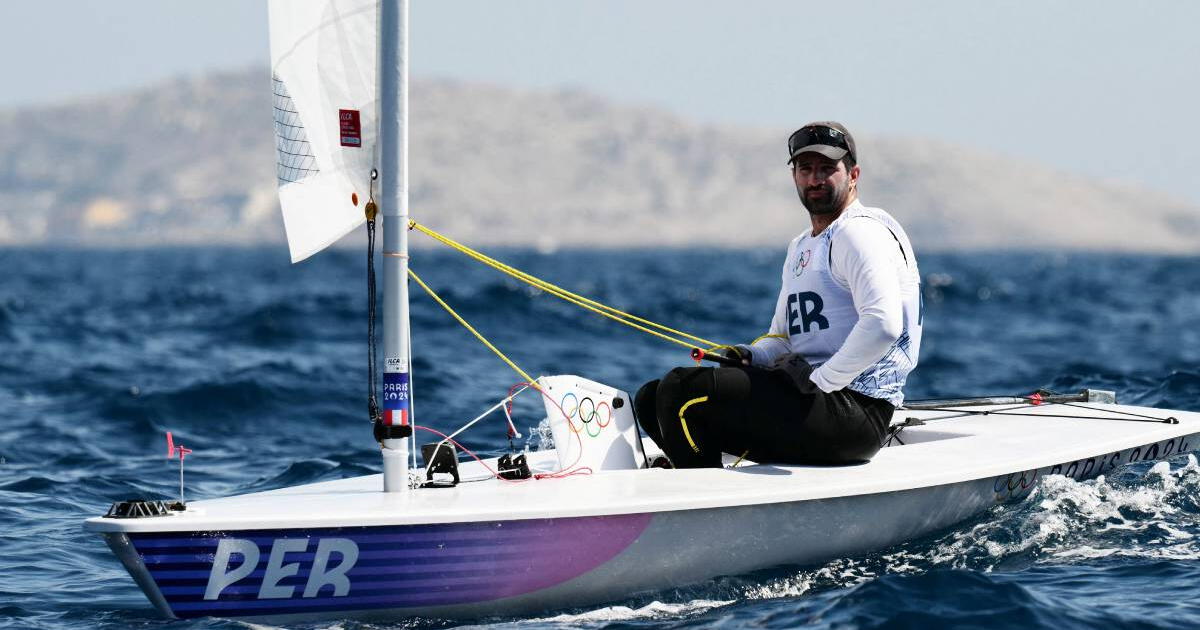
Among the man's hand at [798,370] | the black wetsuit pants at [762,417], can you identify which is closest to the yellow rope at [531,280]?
the black wetsuit pants at [762,417]

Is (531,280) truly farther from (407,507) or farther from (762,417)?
(407,507)

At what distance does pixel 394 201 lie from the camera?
17.3 feet

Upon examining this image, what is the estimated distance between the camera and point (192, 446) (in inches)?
400

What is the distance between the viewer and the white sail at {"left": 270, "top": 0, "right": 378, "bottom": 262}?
527cm

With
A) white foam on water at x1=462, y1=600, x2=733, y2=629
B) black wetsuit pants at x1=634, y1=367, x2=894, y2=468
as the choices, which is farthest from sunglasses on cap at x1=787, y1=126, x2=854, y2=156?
white foam on water at x1=462, y1=600, x2=733, y2=629

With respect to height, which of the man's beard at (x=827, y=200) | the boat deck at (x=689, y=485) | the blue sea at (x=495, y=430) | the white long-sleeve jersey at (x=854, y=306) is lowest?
the blue sea at (x=495, y=430)

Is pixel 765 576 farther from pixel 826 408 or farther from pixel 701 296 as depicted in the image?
pixel 701 296

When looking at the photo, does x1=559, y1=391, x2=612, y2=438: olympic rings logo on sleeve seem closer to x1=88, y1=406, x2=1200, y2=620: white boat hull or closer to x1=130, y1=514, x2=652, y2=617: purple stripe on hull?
x1=88, y1=406, x2=1200, y2=620: white boat hull

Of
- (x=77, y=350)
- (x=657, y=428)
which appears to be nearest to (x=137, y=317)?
(x=77, y=350)

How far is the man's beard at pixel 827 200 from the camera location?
5.99 m

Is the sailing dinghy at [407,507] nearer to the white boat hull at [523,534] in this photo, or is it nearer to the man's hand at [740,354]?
the white boat hull at [523,534]

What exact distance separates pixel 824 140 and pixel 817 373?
3.29 feet

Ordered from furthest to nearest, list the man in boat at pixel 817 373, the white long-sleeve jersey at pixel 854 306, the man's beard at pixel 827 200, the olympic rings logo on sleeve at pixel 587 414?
the olympic rings logo on sleeve at pixel 587 414 → the man's beard at pixel 827 200 → the man in boat at pixel 817 373 → the white long-sleeve jersey at pixel 854 306

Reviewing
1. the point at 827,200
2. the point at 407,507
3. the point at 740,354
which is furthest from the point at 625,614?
the point at 827,200
